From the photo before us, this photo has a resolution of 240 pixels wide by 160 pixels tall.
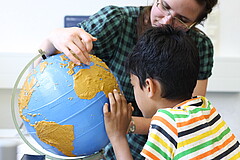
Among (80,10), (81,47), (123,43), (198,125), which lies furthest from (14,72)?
(198,125)

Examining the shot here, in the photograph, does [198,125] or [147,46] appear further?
[147,46]

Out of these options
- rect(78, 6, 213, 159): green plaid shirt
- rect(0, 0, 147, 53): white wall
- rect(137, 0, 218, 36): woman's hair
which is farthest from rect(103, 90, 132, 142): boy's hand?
rect(0, 0, 147, 53): white wall

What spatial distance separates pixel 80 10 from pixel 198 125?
2.22 meters

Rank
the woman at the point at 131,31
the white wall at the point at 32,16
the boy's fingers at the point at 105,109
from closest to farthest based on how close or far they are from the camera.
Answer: the boy's fingers at the point at 105,109 → the woman at the point at 131,31 → the white wall at the point at 32,16

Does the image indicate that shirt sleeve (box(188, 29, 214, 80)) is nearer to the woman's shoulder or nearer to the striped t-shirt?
the woman's shoulder

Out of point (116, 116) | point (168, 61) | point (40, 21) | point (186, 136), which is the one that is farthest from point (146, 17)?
point (40, 21)

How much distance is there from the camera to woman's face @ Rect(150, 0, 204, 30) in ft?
4.39

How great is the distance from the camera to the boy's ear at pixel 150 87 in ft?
3.88

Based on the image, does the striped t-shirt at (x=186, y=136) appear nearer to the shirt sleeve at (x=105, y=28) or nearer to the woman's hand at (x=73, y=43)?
the woman's hand at (x=73, y=43)

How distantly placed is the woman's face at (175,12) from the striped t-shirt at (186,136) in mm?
379

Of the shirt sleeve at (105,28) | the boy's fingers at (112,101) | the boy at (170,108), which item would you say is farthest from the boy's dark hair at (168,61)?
the shirt sleeve at (105,28)

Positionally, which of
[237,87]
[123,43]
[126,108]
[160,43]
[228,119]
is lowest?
[228,119]

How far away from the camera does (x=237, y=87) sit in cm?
325

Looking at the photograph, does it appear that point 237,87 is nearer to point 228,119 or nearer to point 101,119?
point 228,119
